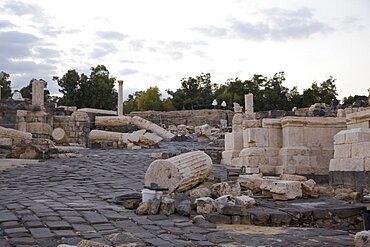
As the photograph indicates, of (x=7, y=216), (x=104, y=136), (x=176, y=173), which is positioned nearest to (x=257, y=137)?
(x=176, y=173)

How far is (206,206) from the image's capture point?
7277 mm

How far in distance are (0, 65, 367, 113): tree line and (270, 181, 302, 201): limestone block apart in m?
37.3

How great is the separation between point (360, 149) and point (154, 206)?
4.18 metres

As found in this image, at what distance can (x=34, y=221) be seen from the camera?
6453 millimetres

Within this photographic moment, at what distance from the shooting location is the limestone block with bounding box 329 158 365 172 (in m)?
9.17

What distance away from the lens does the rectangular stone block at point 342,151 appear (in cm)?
962

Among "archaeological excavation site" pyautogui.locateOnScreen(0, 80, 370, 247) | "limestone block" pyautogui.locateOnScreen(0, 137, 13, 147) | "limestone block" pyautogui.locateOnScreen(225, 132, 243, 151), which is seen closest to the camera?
"archaeological excavation site" pyautogui.locateOnScreen(0, 80, 370, 247)

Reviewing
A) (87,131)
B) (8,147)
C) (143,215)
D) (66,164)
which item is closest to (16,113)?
(87,131)

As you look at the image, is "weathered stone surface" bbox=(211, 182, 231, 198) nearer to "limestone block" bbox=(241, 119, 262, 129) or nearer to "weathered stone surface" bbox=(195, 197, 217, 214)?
"weathered stone surface" bbox=(195, 197, 217, 214)

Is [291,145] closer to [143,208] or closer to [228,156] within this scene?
[228,156]

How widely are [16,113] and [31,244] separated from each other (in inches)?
794

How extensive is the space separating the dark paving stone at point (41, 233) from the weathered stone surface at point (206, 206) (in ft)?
7.33

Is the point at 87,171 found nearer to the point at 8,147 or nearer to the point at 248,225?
the point at 8,147

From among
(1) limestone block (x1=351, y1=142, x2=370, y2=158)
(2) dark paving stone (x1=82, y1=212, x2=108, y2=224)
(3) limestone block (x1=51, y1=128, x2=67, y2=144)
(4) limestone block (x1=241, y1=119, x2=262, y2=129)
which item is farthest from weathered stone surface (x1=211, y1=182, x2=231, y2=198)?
(3) limestone block (x1=51, y1=128, x2=67, y2=144)
